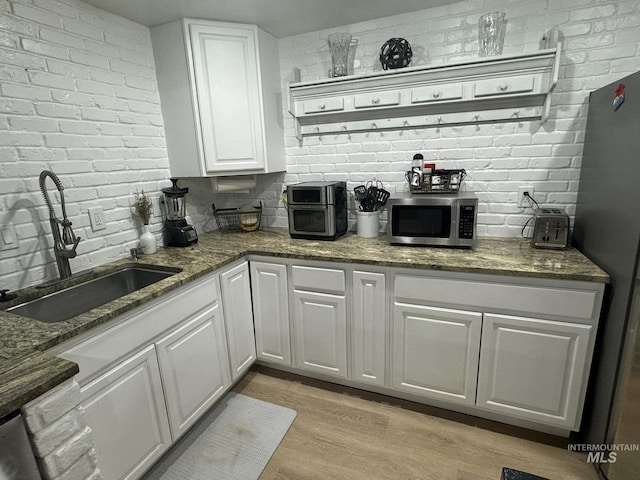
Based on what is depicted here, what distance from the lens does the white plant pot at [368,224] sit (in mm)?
2230

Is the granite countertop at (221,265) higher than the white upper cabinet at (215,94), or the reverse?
the white upper cabinet at (215,94)

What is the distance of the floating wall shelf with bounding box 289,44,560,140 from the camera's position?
5.93 feet

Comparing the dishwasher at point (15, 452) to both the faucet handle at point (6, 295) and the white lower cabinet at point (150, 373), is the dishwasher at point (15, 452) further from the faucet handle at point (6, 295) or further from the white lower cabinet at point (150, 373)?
the faucet handle at point (6, 295)

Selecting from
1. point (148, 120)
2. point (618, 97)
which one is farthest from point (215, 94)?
point (618, 97)

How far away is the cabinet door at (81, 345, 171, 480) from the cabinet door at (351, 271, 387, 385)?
1.06m

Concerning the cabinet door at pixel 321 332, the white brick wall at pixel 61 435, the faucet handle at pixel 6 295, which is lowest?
the cabinet door at pixel 321 332

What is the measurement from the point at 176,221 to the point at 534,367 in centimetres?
221

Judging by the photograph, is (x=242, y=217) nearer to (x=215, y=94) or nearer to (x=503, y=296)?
(x=215, y=94)

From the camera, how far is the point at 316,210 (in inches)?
85.4

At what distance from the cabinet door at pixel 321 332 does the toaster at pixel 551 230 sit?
113cm

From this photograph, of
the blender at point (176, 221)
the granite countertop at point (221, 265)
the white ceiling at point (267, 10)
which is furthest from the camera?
the blender at point (176, 221)

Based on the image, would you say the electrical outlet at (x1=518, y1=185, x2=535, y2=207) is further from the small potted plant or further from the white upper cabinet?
the small potted plant

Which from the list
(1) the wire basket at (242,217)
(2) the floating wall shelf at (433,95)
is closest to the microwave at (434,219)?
(2) the floating wall shelf at (433,95)

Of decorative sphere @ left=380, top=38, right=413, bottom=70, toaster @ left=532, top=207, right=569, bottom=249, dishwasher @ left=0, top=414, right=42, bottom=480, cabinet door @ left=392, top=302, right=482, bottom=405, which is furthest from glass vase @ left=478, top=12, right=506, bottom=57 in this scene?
dishwasher @ left=0, top=414, right=42, bottom=480
